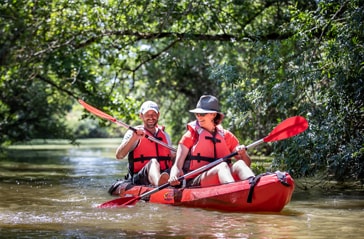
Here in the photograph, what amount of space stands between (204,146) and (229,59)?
Answer: 8051 mm

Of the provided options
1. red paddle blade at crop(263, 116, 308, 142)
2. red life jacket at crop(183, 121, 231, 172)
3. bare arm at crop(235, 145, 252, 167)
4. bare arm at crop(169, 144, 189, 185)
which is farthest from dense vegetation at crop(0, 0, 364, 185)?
bare arm at crop(169, 144, 189, 185)

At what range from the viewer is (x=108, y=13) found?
12031mm

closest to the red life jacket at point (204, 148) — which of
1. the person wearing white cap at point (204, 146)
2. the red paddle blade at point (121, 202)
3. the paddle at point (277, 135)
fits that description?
the person wearing white cap at point (204, 146)

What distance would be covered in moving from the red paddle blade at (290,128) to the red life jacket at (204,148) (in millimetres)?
494

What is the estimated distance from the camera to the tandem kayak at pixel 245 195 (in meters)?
6.80

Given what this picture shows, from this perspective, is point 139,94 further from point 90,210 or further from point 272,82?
point 90,210

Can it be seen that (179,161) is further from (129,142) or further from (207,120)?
(129,142)

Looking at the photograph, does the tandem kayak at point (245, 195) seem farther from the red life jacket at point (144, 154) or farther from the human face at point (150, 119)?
the human face at point (150, 119)

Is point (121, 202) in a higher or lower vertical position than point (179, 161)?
lower

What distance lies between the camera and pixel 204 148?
7613mm

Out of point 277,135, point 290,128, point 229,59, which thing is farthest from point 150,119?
point 229,59

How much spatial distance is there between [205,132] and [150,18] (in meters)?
4.34

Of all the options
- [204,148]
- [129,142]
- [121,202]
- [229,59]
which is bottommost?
[121,202]

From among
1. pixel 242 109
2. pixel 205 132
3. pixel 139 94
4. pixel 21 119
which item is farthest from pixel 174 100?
pixel 205 132
